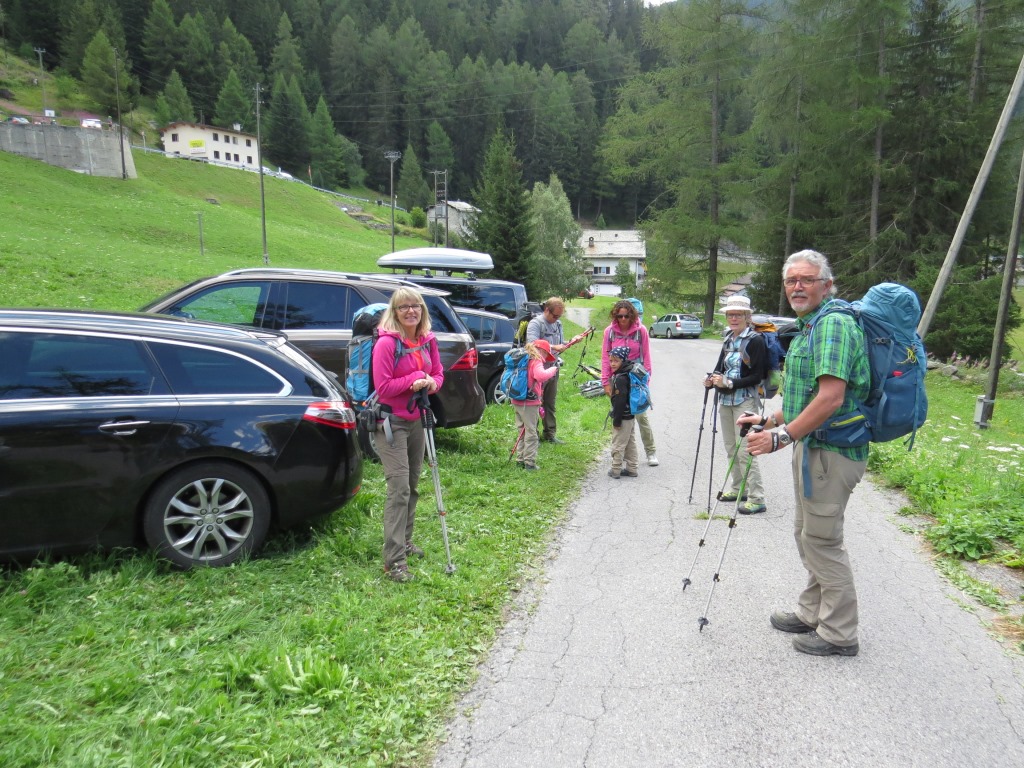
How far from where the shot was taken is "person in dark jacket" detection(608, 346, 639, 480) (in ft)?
24.1

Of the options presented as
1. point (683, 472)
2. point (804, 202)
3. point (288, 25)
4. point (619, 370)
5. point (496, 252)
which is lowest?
point (683, 472)

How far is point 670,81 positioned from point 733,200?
763 centimetres

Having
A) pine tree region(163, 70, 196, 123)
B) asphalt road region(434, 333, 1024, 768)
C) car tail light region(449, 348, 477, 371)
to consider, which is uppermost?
pine tree region(163, 70, 196, 123)

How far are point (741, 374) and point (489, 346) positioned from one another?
5.64m

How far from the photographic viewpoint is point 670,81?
3716 centimetres

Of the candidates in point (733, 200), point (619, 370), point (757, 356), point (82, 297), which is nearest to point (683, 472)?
point (619, 370)

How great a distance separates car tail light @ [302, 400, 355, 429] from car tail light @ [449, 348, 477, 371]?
2.80 metres

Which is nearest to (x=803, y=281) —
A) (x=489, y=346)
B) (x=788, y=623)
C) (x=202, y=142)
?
(x=788, y=623)

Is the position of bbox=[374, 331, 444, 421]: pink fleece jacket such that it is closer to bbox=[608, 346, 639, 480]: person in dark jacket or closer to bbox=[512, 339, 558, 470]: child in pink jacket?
bbox=[512, 339, 558, 470]: child in pink jacket

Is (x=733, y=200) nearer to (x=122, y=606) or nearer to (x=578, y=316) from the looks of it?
(x=578, y=316)

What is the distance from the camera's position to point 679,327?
36.3 m

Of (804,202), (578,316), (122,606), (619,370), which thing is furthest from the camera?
(578,316)

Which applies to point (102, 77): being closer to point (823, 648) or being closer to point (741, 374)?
point (741, 374)

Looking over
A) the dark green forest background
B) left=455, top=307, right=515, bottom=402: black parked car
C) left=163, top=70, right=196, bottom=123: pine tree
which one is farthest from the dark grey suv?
left=163, top=70, right=196, bottom=123: pine tree
